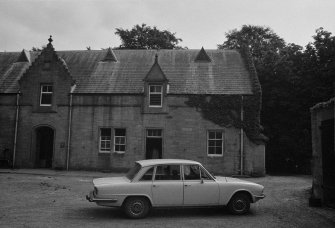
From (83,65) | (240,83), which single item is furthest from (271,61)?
(83,65)

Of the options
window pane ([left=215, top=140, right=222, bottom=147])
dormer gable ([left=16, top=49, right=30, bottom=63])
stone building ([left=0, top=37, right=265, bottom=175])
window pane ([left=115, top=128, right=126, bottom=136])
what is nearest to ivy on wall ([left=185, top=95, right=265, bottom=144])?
stone building ([left=0, top=37, right=265, bottom=175])

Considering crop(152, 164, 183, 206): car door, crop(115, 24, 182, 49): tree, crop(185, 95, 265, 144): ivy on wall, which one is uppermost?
crop(115, 24, 182, 49): tree

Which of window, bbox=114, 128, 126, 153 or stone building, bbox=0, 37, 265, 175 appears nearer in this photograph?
stone building, bbox=0, 37, 265, 175

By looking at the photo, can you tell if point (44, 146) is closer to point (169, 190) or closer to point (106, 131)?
point (106, 131)

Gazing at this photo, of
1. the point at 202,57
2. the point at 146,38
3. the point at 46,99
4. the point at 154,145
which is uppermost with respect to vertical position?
the point at 146,38

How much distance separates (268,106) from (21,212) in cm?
2210

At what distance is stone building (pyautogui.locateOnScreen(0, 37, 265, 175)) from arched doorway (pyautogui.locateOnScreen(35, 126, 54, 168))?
7 cm

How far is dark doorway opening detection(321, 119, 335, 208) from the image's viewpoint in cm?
1134

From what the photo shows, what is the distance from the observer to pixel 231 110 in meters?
23.1

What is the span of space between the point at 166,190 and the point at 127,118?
14.4m

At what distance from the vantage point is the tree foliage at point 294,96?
1044 inches

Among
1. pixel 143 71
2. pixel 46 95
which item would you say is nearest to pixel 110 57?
pixel 143 71

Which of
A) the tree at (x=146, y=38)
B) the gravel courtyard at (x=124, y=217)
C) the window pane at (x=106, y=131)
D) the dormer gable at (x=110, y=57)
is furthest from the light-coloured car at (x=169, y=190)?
the tree at (x=146, y=38)

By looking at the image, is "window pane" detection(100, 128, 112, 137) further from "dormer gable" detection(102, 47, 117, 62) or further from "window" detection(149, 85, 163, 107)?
"dormer gable" detection(102, 47, 117, 62)
